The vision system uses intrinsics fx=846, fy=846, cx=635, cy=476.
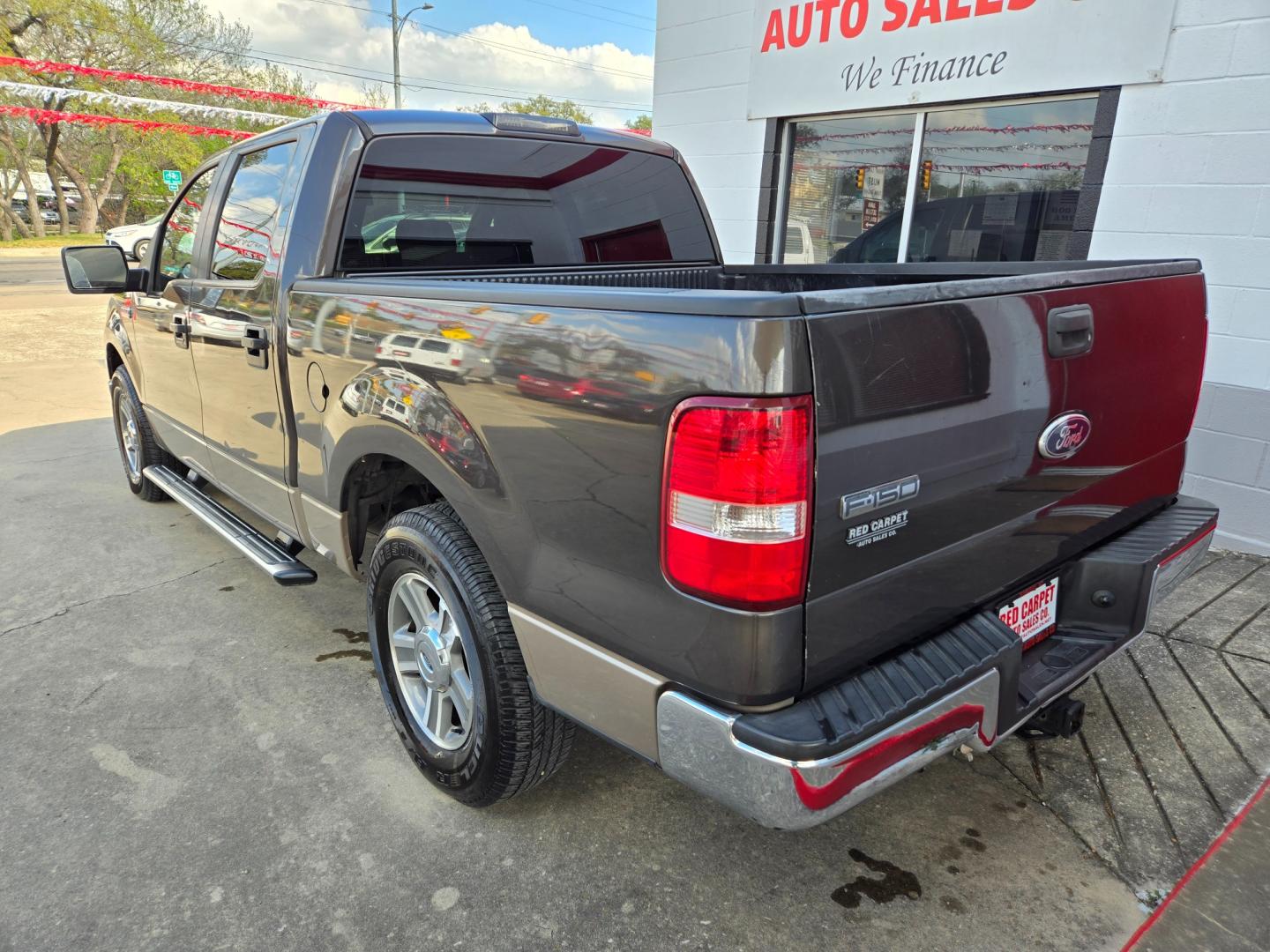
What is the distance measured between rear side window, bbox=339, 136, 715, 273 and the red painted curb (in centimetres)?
273

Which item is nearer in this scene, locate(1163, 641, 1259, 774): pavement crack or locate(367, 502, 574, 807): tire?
locate(367, 502, 574, 807): tire

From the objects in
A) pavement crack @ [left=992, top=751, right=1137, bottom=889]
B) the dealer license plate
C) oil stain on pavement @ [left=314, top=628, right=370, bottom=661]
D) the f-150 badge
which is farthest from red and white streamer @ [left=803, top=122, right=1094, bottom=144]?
oil stain on pavement @ [left=314, top=628, right=370, bottom=661]

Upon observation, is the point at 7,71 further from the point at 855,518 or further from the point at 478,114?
the point at 855,518

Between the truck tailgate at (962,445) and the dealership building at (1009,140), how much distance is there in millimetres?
2603

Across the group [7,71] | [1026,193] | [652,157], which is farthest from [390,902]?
[7,71]

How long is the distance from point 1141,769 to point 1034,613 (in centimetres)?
94

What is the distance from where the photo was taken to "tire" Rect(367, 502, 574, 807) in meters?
2.18

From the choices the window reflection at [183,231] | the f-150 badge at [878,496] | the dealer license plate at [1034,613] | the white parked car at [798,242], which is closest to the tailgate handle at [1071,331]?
the f-150 badge at [878,496]

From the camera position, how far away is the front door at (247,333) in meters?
3.03

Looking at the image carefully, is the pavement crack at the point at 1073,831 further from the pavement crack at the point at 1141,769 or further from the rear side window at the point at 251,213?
the rear side window at the point at 251,213

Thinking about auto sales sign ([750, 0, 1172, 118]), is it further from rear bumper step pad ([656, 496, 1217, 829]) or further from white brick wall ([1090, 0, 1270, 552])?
rear bumper step pad ([656, 496, 1217, 829])

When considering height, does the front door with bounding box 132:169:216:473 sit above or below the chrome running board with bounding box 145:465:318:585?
above

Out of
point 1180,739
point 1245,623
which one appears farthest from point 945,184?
point 1180,739

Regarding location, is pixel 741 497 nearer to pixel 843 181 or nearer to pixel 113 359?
pixel 113 359
